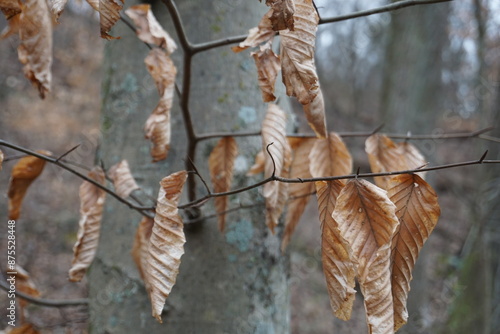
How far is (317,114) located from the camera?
2.58 ft

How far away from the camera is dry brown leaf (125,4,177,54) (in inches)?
32.4

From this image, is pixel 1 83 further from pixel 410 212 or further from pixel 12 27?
pixel 410 212

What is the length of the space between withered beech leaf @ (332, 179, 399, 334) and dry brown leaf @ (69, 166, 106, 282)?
52 centimetres

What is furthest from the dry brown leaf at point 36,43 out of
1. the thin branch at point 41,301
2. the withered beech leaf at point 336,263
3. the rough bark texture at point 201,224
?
the withered beech leaf at point 336,263

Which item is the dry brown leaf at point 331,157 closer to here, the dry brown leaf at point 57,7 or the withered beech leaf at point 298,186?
the withered beech leaf at point 298,186

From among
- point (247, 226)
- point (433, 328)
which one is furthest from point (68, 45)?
point (247, 226)

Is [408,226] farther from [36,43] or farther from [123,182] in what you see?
[36,43]

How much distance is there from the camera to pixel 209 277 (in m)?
1.02

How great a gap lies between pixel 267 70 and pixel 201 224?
1.58 ft

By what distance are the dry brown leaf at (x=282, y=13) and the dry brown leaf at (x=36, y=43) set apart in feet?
1.67

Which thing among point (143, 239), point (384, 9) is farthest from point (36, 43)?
point (384, 9)

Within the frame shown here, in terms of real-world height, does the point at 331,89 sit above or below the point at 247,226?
above

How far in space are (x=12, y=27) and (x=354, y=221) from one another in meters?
0.84

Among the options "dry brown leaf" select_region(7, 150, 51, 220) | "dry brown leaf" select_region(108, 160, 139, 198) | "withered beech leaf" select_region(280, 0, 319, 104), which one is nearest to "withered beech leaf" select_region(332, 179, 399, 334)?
"withered beech leaf" select_region(280, 0, 319, 104)
